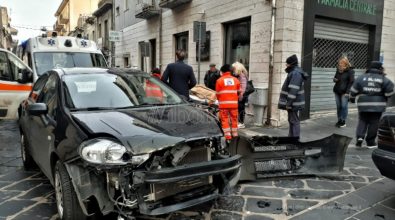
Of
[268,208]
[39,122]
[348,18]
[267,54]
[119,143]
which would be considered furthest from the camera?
[348,18]

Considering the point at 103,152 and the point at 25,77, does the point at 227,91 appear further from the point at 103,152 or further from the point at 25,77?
the point at 25,77

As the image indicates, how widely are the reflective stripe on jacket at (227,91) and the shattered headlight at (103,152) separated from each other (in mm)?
4127

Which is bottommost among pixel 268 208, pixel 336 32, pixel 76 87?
pixel 268 208

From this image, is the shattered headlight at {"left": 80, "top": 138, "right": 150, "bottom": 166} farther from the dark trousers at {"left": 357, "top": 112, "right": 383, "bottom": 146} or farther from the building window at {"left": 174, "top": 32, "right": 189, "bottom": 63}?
the building window at {"left": 174, "top": 32, "right": 189, "bottom": 63}

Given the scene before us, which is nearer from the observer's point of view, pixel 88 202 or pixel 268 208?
pixel 88 202

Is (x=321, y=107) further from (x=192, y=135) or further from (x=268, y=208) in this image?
(x=192, y=135)

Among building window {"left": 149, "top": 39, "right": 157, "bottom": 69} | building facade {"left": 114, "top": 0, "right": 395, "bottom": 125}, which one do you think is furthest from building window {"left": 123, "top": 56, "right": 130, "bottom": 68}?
building facade {"left": 114, "top": 0, "right": 395, "bottom": 125}

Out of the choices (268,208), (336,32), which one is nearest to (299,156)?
(268,208)

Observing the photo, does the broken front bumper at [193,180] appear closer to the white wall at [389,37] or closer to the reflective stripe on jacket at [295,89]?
the reflective stripe on jacket at [295,89]

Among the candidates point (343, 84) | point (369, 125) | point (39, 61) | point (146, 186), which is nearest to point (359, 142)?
point (369, 125)

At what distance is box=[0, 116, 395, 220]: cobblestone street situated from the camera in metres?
3.91

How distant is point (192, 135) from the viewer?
3.30 meters

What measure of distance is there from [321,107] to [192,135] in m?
8.26

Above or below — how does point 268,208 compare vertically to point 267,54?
below
